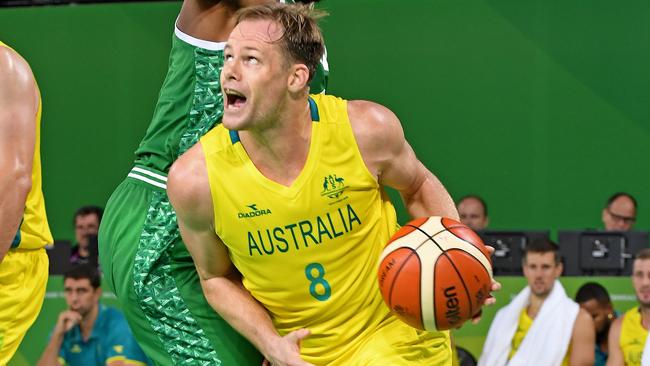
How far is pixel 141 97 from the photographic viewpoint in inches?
525

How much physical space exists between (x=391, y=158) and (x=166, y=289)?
41.9 inches

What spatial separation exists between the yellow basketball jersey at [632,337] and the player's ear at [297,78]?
502cm

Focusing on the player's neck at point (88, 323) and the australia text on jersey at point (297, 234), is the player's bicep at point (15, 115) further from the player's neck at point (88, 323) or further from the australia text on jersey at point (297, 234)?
the player's neck at point (88, 323)

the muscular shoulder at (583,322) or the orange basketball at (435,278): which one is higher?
the orange basketball at (435,278)

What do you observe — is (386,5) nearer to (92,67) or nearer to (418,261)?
(92,67)

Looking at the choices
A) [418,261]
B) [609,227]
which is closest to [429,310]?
[418,261]

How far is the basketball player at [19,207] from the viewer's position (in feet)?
13.5

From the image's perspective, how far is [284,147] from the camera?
12.5 ft

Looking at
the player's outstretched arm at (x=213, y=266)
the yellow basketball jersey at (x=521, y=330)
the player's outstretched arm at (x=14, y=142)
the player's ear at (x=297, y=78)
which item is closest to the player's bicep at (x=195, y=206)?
the player's outstretched arm at (x=213, y=266)

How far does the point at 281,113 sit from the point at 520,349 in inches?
203

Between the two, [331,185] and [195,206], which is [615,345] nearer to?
[331,185]

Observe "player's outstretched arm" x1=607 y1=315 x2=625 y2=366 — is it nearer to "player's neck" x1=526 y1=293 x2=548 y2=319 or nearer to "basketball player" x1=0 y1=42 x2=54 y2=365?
"player's neck" x1=526 y1=293 x2=548 y2=319

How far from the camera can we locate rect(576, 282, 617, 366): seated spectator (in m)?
8.47

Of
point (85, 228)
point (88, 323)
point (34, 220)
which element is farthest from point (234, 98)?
point (85, 228)
